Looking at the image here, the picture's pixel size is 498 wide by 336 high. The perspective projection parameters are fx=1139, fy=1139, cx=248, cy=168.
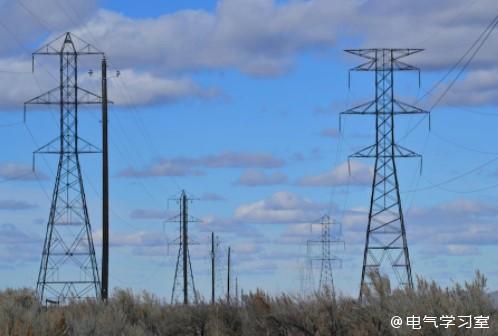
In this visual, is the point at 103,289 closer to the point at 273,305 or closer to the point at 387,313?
the point at 273,305

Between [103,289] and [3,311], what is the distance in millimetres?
11392

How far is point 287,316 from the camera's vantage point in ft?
72.8

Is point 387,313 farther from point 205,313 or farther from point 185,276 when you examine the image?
Result: point 185,276

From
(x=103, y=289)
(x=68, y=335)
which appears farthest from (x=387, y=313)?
(x=103, y=289)

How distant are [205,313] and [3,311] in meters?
5.25

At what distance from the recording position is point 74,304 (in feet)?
97.9

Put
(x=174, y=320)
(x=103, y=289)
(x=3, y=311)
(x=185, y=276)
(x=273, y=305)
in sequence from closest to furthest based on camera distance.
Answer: (x=273, y=305) → (x=174, y=320) → (x=3, y=311) → (x=103, y=289) → (x=185, y=276)

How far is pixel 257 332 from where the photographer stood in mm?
22797

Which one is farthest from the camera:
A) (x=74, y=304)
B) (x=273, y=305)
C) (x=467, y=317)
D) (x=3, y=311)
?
(x=74, y=304)

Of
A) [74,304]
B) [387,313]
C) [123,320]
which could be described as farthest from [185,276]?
[387,313]

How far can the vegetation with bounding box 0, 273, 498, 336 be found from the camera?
64.6 feet

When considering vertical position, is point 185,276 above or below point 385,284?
above

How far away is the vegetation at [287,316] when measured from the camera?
19688mm

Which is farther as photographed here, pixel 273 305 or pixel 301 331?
pixel 273 305
